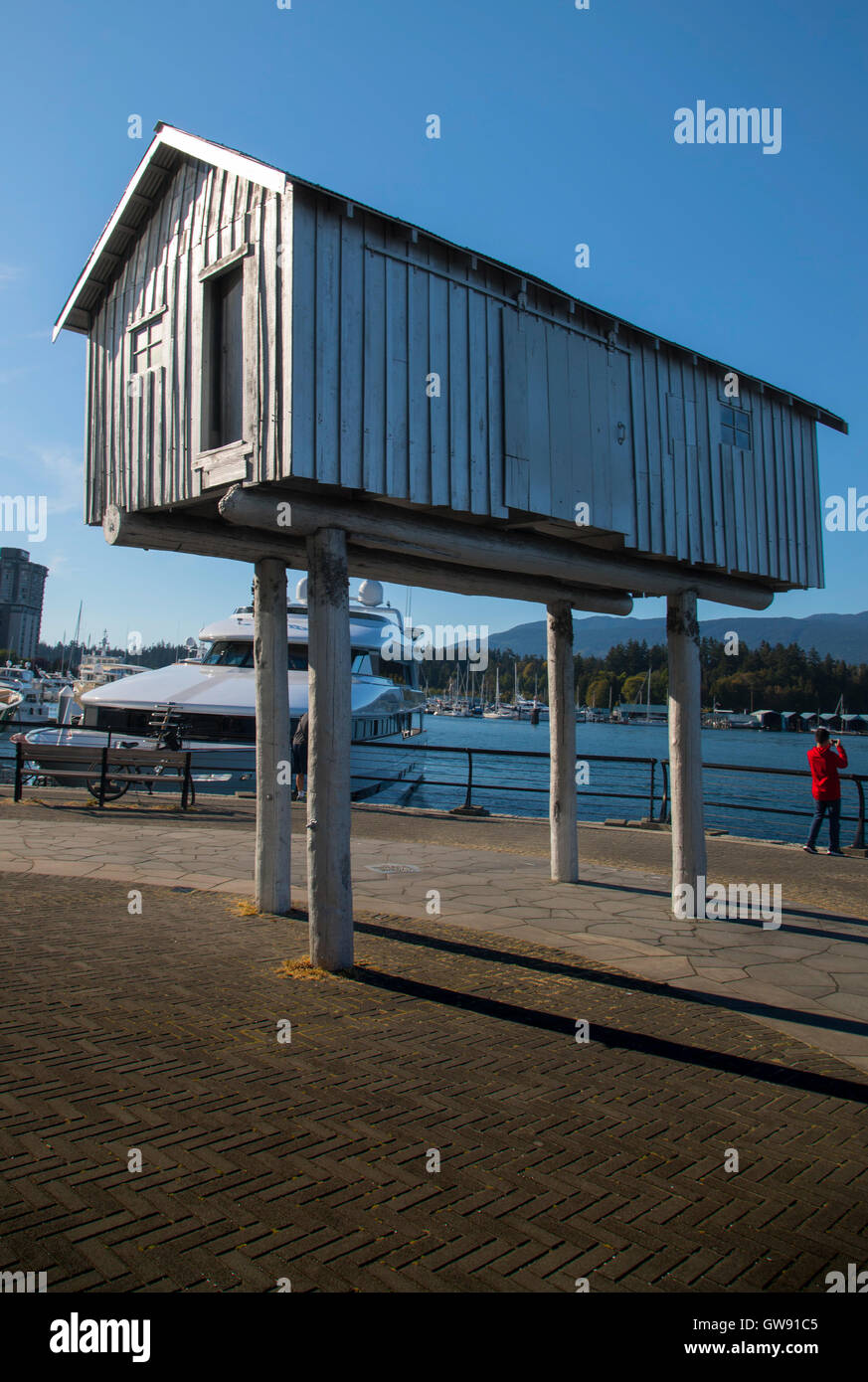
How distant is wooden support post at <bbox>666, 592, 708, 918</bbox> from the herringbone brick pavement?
7.38ft

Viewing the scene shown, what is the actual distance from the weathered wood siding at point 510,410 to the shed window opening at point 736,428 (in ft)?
0.24

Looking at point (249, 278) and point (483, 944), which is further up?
point (249, 278)

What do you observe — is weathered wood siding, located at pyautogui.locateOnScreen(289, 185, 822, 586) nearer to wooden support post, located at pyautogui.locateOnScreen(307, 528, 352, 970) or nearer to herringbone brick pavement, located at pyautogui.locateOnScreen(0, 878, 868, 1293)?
wooden support post, located at pyautogui.locateOnScreen(307, 528, 352, 970)

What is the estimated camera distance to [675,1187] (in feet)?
11.2

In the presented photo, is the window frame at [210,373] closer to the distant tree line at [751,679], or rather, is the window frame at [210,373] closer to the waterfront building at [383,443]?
the waterfront building at [383,443]

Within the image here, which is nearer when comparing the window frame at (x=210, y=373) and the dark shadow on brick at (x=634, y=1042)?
the dark shadow on brick at (x=634, y=1042)

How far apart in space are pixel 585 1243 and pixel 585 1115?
1.01 m

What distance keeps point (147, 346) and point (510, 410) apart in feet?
10.5

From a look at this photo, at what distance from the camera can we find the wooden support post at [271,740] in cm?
763

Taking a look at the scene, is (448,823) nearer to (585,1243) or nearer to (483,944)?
(483,944)

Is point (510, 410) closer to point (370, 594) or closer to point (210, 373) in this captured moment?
point (210, 373)

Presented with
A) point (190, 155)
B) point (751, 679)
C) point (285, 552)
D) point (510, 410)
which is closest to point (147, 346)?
point (190, 155)

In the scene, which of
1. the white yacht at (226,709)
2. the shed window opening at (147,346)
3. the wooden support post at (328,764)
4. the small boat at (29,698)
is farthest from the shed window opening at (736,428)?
the small boat at (29,698)
